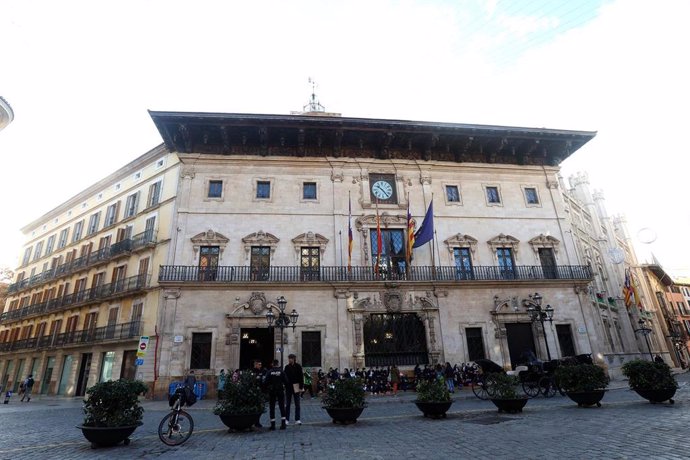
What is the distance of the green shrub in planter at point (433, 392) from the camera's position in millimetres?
10211

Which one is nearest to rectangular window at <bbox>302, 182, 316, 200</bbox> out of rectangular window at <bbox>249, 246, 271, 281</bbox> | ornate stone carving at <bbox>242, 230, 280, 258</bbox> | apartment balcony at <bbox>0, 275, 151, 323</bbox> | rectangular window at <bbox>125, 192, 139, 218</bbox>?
ornate stone carving at <bbox>242, 230, 280, 258</bbox>

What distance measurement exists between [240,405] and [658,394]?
11078 mm

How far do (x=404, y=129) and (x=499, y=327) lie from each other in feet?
43.4

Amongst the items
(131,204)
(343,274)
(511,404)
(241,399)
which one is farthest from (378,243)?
(131,204)

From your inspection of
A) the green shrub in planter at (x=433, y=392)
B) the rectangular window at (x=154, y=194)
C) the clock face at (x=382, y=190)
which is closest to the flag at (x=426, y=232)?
the clock face at (x=382, y=190)

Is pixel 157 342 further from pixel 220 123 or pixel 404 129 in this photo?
pixel 404 129

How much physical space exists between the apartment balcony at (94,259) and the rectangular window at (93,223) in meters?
2.33

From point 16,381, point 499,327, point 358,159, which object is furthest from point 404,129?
Result: point 16,381

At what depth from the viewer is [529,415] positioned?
9.80m

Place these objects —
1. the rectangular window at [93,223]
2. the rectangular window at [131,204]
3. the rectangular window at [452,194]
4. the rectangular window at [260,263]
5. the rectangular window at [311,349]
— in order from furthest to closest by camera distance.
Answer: the rectangular window at [93,223] → the rectangular window at [131,204] → the rectangular window at [452,194] → the rectangular window at [260,263] → the rectangular window at [311,349]

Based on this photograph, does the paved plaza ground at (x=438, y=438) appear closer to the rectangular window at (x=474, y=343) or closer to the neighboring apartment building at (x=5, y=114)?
the rectangular window at (x=474, y=343)

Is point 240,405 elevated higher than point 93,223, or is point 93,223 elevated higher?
point 93,223

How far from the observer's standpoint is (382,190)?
24.4 m

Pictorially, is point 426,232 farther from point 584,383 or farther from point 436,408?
point 436,408
